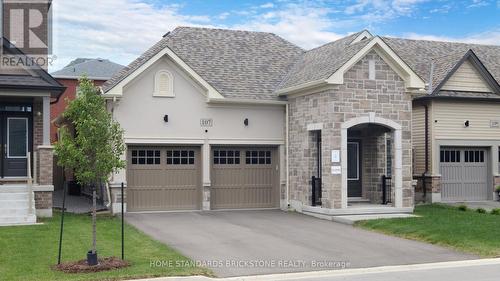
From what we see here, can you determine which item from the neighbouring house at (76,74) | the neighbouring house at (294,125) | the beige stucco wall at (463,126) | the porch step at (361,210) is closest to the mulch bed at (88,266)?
the neighbouring house at (294,125)

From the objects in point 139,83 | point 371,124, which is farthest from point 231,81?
point 371,124

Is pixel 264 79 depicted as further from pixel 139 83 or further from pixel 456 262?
pixel 456 262

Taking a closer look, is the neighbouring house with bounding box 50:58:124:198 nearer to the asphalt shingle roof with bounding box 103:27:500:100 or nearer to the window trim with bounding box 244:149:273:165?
the asphalt shingle roof with bounding box 103:27:500:100

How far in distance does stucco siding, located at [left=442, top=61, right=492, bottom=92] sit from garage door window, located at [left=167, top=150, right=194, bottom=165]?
34.3ft

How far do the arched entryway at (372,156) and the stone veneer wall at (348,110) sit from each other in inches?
8.0

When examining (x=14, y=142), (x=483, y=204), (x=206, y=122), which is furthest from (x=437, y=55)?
(x=14, y=142)

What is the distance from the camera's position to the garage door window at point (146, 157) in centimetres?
2008

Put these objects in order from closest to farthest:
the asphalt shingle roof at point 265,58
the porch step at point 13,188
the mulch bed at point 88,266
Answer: the mulch bed at point 88,266, the porch step at point 13,188, the asphalt shingle roof at point 265,58

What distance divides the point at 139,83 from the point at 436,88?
11259 mm

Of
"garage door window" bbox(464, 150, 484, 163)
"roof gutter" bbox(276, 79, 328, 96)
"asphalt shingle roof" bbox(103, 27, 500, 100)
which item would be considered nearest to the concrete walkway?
"garage door window" bbox(464, 150, 484, 163)

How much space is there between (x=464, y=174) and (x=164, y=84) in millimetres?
12675

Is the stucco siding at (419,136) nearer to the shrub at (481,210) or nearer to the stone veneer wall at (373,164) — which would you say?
the stone veneer wall at (373,164)

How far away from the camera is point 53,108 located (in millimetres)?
36688

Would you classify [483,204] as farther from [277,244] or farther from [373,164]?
[277,244]
